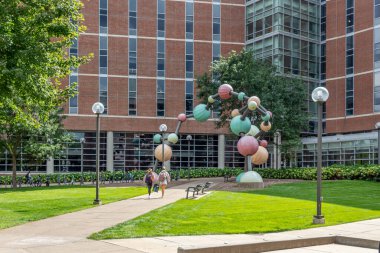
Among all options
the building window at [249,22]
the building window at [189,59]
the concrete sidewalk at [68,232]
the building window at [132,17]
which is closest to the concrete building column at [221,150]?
the building window at [189,59]

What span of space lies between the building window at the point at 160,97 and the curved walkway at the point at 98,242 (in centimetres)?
3914

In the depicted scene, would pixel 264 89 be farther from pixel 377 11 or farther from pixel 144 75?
pixel 144 75

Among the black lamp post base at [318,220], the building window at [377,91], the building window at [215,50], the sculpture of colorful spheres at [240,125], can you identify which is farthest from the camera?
the building window at [215,50]

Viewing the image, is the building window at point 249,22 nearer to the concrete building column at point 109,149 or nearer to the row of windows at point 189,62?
the row of windows at point 189,62

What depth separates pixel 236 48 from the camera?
5844cm

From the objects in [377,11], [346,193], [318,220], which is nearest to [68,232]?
[318,220]

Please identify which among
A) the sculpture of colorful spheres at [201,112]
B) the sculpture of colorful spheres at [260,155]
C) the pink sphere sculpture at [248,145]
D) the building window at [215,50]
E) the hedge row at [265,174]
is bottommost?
the hedge row at [265,174]

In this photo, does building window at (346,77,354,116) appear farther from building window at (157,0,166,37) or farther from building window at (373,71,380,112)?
building window at (157,0,166,37)

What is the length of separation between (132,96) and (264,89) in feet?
62.3

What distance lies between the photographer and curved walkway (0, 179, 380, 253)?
11133 millimetres

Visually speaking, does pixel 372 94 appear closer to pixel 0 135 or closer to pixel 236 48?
pixel 236 48

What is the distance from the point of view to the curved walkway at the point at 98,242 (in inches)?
438

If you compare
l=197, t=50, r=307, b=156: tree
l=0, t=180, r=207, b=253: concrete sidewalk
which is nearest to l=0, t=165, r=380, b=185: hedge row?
l=197, t=50, r=307, b=156: tree

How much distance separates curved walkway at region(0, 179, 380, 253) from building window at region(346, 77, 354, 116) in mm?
36999
